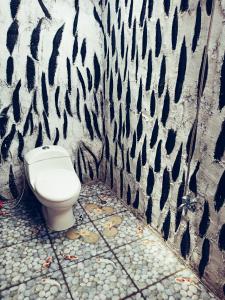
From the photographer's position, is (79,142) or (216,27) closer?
(216,27)

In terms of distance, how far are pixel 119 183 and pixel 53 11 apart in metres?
1.70

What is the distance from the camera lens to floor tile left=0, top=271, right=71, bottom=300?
5.75 ft

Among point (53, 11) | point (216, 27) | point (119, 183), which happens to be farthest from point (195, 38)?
point (119, 183)

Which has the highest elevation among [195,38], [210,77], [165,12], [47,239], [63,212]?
[165,12]

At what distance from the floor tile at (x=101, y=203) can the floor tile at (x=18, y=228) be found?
1.50 feet

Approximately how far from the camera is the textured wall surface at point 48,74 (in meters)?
2.31

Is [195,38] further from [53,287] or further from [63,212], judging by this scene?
[53,287]

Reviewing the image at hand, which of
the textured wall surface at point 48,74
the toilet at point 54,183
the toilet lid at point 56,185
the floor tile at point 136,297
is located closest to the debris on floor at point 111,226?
the toilet at point 54,183

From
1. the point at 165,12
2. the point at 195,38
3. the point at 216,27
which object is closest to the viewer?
the point at 216,27

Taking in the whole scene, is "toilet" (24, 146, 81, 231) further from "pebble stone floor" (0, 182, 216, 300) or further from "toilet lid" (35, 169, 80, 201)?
"pebble stone floor" (0, 182, 216, 300)

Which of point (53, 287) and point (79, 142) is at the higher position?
point (79, 142)

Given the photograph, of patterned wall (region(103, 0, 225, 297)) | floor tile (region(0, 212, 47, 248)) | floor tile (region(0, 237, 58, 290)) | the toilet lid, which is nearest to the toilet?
the toilet lid

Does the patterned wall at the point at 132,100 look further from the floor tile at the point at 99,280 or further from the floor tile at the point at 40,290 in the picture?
the floor tile at the point at 40,290

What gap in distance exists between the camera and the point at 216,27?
4.51 feet
